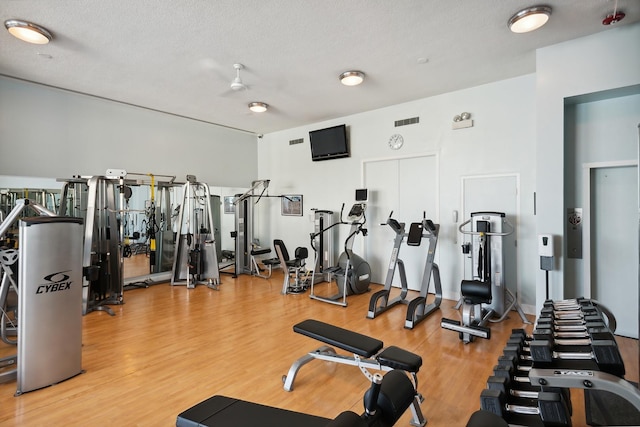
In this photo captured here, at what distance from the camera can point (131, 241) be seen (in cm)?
595

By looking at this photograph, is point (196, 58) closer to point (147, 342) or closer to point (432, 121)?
point (147, 342)

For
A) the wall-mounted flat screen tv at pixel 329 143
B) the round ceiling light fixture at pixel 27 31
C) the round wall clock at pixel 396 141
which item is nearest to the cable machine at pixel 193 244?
the wall-mounted flat screen tv at pixel 329 143

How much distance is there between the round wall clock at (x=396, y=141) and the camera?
5.62 metres

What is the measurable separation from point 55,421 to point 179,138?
5232mm

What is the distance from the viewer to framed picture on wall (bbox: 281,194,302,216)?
727 centimetres

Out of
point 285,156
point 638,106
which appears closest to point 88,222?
point 285,156

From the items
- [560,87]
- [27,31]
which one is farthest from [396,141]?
[27,31]

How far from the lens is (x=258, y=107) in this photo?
5.61m

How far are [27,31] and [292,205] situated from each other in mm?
5064

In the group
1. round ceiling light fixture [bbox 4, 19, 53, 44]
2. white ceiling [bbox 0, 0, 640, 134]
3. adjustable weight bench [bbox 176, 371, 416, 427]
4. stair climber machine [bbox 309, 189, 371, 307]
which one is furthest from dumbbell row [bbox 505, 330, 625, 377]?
round ceiling light fixture [bbox 4, 19, 53, 44]

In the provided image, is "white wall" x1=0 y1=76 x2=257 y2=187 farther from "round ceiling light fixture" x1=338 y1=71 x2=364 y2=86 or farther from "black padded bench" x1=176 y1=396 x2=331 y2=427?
"black padded bench" x1=176 y1=396 x2=331 y2=427

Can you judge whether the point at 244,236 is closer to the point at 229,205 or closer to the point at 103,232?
the point at 229,205

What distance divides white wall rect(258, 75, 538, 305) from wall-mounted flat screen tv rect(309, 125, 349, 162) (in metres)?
0.16

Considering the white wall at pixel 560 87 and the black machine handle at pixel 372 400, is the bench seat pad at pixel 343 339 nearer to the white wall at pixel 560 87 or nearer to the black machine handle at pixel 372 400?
the black machine handle at pixel 372 400
